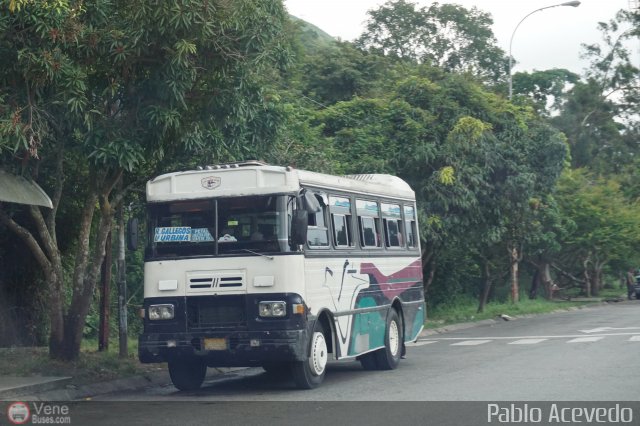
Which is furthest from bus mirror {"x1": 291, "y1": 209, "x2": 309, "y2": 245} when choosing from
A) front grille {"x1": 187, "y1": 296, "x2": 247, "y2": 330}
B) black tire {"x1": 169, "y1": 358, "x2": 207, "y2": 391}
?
black tire {"x1": 169, "y1": 358, "x2": 207, "y2": 391}

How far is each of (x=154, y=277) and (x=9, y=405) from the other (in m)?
2.62

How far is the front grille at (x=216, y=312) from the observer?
12.9 metres

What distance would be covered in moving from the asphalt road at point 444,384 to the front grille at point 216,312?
1.00m

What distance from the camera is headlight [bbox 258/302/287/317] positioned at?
41.8 feet

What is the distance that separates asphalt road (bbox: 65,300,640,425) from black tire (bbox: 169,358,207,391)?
0.18m

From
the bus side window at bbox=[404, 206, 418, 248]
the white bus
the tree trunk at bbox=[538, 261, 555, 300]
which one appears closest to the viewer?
the white bus

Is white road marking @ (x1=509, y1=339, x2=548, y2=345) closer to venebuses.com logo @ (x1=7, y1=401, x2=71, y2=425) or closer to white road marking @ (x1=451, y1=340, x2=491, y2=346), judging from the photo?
white road marking @ (x1=451, y1=340, x2=491, y2=346)

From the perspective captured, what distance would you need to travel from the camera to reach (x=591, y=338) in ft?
70.6

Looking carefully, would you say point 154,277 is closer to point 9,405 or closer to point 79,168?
point 9,405

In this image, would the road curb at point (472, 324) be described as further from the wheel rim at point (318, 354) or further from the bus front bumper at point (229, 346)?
the bus front bumper at point (229, 346)

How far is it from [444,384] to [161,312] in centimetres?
413

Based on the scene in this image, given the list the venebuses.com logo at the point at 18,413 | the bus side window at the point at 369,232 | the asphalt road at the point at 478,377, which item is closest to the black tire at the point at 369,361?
the asphalt road at the point at 478,377

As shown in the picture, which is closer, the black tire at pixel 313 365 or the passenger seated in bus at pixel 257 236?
A: the passenger seated in bus at pixel 257 236

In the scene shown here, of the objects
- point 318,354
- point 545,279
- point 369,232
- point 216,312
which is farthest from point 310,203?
point 545,279
